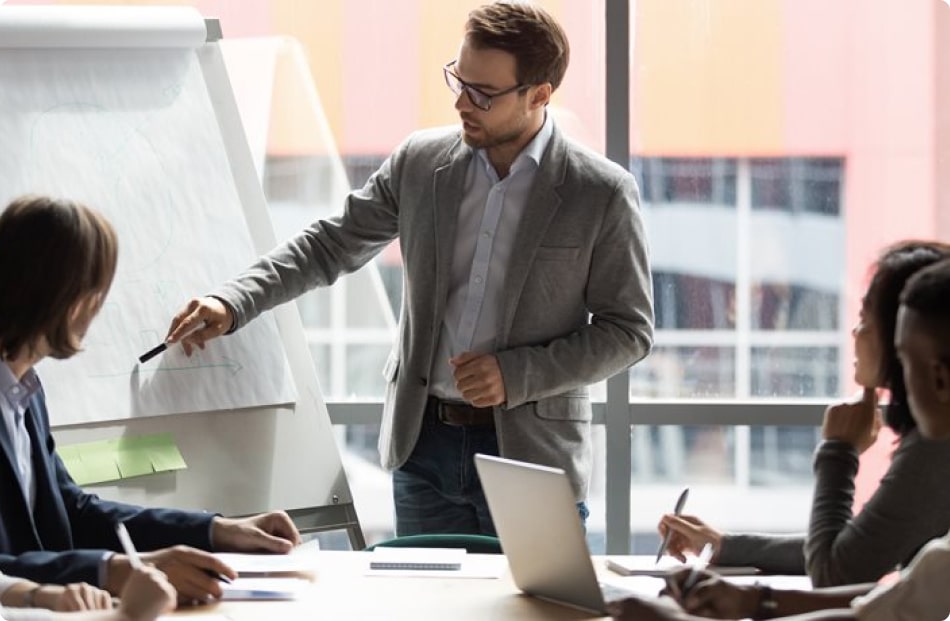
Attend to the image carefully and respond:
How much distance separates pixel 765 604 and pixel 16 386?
4.29 ft

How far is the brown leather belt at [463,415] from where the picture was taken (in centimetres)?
315

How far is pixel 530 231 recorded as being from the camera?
124 inches

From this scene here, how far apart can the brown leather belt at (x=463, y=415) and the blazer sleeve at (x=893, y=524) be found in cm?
102

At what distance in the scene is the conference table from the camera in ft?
7.29

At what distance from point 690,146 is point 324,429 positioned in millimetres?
1393

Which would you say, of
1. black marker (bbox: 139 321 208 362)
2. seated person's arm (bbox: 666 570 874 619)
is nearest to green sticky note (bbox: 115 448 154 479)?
black marker (bbox: 139 321 208 362)

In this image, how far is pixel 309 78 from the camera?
404 cm

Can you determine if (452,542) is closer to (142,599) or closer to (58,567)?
(58,567)

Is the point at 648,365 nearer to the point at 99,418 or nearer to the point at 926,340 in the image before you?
the point at 99,418

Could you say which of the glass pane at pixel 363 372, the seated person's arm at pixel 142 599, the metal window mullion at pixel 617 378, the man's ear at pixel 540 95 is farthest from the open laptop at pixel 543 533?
the glass pane at pixel 363 372

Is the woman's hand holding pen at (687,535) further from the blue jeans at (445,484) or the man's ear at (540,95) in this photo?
the man's ear at (540,95)

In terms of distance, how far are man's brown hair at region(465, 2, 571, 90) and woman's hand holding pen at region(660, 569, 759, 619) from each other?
1.42m

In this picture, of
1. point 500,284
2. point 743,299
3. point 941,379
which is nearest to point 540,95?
point 500,284

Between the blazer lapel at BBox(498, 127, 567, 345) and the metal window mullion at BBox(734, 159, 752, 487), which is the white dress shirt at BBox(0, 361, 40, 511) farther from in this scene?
the metal window mullion at BBox(734, 159, 752, 487)
